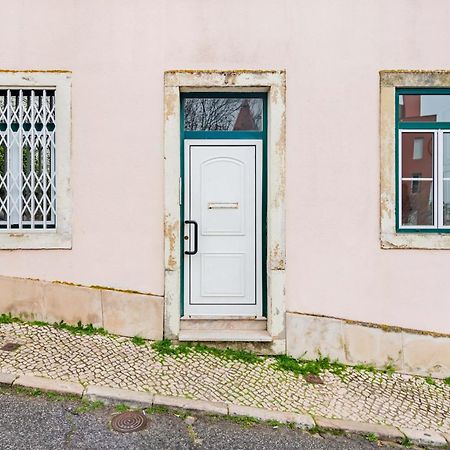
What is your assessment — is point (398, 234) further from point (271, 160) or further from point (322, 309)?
point (271, 160)

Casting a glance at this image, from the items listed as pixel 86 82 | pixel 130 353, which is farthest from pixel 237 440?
pixel 86 82

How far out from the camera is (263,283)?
4770 millimetres

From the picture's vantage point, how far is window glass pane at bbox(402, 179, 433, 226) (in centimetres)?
459

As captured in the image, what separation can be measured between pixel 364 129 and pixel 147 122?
8.20 ft

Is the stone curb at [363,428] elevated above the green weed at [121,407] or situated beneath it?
situated beneath

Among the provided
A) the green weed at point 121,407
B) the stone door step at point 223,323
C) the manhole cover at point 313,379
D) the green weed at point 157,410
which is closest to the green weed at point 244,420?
the green weed at point 157,410

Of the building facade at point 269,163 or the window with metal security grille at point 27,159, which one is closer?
the building facade at point 269,163

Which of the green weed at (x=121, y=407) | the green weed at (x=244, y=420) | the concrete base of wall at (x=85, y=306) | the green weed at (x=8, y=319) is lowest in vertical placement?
the green weed at (x=244, y=420)

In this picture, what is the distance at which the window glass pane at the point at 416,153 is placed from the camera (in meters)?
4.59

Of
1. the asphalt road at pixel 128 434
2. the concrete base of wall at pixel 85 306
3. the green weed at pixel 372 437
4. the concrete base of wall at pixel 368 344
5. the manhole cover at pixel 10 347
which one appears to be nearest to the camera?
the asphalt road at pixel 128 434

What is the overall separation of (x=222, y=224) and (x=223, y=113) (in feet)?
4.46

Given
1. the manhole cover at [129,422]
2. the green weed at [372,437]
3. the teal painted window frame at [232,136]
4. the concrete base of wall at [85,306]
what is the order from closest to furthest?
1. the manhole cover at [129,422]
2. the green weed at [372,437]
3. the concrete base of wall at [85,306]
4. the teal painted window frame at [232,136]

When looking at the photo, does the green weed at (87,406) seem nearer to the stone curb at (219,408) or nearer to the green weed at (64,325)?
the stone curb at (219,408)

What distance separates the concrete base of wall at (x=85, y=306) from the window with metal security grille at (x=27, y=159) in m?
0.74
